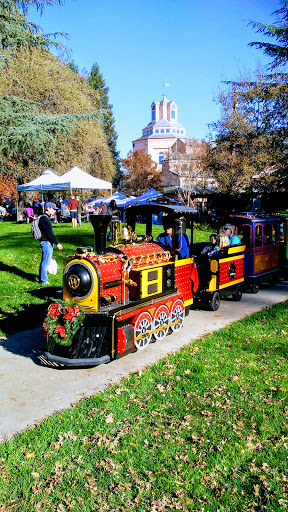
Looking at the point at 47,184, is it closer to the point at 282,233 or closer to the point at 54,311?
the point at 282,233

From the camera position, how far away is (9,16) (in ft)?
36.1

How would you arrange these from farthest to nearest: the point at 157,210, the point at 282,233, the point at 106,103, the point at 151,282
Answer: the point at 106,103, the point at 282,233, the point at 157,210, the point at 151,282

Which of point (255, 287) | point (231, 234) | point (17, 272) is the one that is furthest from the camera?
point (255, 287)

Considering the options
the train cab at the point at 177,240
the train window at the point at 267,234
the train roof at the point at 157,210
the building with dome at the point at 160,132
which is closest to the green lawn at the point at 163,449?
the train cab at the point at 177,240

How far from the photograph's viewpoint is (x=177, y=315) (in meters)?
7.99

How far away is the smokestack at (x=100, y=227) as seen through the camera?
6.25 meters

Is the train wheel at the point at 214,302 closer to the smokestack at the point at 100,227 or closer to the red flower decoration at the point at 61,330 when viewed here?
the smokestack at the point at 100,227

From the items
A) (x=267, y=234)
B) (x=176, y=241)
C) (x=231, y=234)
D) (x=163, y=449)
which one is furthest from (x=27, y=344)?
(x=267, y=234)

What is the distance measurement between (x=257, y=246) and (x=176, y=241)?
4.57 metres

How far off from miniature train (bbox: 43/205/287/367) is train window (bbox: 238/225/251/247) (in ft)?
5.96

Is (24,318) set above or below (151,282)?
below

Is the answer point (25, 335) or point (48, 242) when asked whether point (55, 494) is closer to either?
point (25, 335)

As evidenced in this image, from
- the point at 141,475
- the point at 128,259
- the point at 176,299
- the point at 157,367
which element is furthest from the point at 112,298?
the point at 141,475

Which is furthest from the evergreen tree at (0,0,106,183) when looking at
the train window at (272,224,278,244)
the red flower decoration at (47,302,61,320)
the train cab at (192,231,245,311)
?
the train window at (272,224,278,244)
